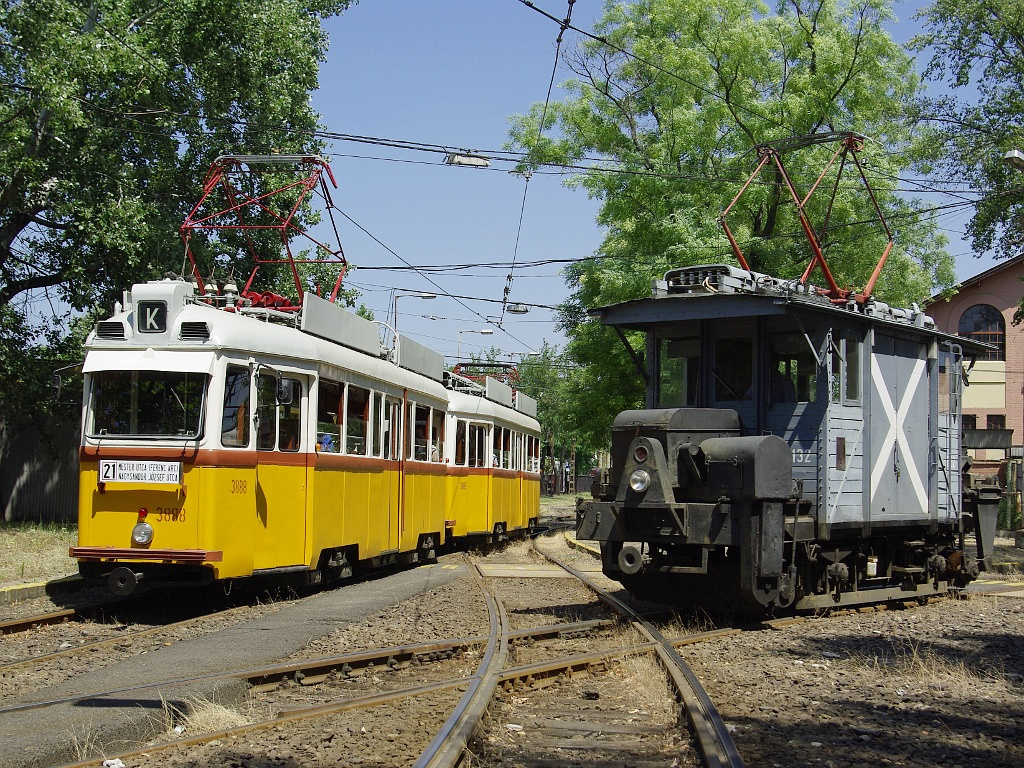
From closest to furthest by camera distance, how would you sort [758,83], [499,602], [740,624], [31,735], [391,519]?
[31,735], [740,624], [499,602], [391,519], [758,83]

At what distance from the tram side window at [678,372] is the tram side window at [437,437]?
766 centimetres

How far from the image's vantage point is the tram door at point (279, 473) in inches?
475

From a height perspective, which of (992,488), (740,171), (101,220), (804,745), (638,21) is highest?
(638,21)

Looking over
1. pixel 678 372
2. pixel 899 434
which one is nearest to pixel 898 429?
pixel 899 434

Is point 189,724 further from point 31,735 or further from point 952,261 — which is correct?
point 952,261

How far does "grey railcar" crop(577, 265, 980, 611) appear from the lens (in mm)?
10570

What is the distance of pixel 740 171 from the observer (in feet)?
89.3

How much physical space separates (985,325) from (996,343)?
2.92 feet

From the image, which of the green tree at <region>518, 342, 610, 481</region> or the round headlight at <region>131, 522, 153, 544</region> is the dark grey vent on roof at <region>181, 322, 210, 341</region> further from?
the green tree at <region>518, 342, 610, 481</region>

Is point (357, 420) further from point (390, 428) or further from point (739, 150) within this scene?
point (739, 150)

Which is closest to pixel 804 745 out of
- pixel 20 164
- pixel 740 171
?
pixel 20 164

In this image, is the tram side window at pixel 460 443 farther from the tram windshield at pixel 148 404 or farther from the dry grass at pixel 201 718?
the dry grass at pixel 201 718

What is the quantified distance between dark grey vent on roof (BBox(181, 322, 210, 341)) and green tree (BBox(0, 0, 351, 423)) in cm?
768

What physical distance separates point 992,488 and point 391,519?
8506mm
